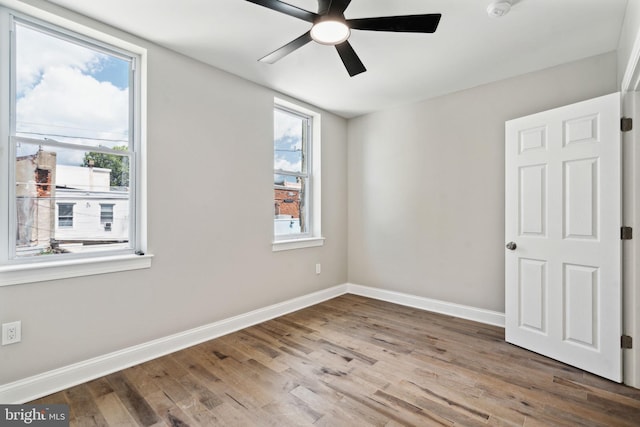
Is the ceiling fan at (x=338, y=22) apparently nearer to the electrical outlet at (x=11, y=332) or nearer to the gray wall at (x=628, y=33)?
the gray wall at (x=628, y=33)

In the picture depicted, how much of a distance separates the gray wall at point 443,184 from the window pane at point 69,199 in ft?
9.80

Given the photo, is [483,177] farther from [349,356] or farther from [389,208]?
[349,356]

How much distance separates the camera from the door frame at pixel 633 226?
2.12 m

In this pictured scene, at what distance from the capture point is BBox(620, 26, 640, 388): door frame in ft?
6.97

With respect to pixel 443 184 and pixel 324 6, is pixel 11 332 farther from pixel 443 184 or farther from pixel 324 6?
pixel 443 184

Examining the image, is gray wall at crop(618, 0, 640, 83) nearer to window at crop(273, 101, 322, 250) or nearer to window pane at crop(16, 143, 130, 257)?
window at crop(273, 101, 322, 250)

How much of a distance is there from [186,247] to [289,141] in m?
1.91

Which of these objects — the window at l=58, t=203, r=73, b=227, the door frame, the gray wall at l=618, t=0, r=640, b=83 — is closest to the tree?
the window at l=58, t=203, r=73, b=227

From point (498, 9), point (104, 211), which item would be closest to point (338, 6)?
point (498, 9)

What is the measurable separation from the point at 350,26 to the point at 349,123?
2756 millimetres

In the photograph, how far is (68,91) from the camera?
7.35 ft

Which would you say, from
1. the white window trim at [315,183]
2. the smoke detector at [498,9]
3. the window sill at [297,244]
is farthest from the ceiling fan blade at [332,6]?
the window sill at [297,244]

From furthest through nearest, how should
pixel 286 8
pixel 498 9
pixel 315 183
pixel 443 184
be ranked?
pixel 315 183
pixel 443 184
pixel 498 9
pixel 286 8
